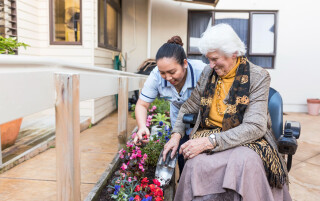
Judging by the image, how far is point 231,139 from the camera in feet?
4.88

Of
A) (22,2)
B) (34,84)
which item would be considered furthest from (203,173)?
(22,2)

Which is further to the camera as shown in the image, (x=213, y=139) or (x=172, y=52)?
(x=172, y=52)

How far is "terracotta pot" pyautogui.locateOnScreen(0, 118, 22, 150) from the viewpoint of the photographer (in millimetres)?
2889

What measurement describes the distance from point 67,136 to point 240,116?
982mm

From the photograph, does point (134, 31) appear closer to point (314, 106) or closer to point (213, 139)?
point (314, 106)

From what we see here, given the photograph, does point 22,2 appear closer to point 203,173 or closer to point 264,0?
point 203,173

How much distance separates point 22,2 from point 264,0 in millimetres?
5754

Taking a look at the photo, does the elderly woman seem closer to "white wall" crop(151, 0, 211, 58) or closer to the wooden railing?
the wooden railing

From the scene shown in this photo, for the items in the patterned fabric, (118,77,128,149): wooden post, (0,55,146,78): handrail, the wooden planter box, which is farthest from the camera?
(118,77,128,149): wooden post

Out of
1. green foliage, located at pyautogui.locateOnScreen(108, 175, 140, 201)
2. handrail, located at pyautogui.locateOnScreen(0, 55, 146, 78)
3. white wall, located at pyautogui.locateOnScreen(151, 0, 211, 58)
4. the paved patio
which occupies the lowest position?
the paved patio

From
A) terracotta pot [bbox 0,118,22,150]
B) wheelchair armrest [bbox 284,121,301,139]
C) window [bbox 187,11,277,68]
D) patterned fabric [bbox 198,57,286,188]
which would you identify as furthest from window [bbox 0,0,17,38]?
window [bbox 187,11,277,68]

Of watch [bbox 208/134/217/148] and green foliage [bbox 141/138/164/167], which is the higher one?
→ watch [bbox 208/134/217/148]

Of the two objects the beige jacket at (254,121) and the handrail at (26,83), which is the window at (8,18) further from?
the beige jacket at (254,121)

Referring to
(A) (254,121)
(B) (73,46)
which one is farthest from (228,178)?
(B) (73,46)
